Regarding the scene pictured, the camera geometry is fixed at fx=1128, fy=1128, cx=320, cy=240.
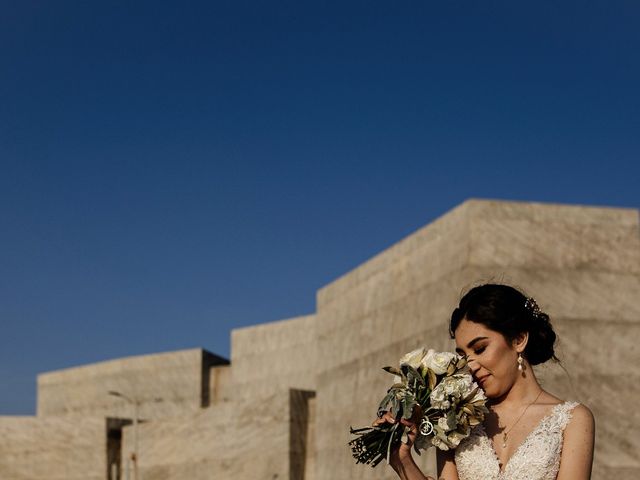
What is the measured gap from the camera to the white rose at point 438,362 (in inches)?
187

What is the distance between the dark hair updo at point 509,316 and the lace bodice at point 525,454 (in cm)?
27

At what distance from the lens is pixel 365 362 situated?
31578mm

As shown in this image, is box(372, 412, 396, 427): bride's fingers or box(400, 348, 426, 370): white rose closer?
box(372, 412, 396, 427): bride's fingers

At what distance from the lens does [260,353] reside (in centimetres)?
5038

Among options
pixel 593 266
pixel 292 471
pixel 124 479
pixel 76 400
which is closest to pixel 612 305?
pixel 593 266

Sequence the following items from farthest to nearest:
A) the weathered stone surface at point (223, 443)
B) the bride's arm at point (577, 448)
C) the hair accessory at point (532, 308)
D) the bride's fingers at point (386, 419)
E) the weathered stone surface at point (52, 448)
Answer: the weathered stone surface at point (52, 448)
the weathered stone surface at point (223, 443)
the hair accessory at point (532, 308)
the bride's fingers at point (386, 419)
the bride's arm at point (577, 448)

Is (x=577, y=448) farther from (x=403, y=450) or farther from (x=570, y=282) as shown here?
(x=570, y=282)

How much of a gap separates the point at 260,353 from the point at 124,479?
9004mm

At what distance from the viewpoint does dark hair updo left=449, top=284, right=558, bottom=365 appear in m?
4.72

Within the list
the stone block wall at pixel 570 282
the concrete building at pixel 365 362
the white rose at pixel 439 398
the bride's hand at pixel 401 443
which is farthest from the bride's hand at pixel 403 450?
the stone block wall at pixel 570 282

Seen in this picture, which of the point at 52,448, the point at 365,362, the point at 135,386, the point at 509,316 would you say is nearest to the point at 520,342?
the point at 509,316

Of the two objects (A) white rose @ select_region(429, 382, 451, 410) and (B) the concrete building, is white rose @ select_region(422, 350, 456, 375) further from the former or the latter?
(B) the concrete building

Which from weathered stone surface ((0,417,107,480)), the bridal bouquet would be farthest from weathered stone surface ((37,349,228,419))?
the bridal bouquet

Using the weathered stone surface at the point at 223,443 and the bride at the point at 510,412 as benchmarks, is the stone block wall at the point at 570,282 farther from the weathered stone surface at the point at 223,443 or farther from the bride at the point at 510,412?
→ the bride at the point at 510,412
